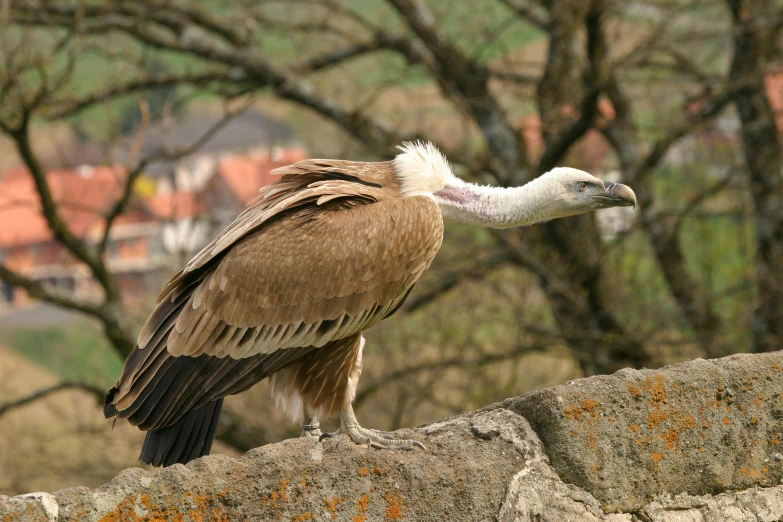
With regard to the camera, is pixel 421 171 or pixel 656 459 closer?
pixel 656 459

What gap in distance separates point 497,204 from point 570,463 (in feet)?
5.73

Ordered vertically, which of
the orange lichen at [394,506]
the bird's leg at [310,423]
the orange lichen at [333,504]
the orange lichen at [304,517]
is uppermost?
the bird's leg at [310,423]

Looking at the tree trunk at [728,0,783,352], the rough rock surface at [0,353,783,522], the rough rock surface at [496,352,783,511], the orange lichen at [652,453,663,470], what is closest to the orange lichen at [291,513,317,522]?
the rough rock surface at [0,353,783,522]

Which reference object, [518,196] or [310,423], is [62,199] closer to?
[310,423]

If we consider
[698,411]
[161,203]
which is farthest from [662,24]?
[161,203]

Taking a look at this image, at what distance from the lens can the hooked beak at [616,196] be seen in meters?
4.31

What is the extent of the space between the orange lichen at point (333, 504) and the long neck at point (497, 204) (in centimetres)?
203

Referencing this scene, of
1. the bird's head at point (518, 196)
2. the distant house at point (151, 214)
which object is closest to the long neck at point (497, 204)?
the bird's head at point (518, 196)

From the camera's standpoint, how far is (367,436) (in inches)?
144

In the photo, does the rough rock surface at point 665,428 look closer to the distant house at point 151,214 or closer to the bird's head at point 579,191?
the bird's head at point 579,191

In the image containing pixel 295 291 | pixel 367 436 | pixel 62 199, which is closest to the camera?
pixel 367 436

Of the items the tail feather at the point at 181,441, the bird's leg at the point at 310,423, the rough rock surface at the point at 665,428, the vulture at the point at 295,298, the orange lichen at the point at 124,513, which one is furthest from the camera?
the bird's leg at the point at 310,423

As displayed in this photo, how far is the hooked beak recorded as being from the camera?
14.1ft

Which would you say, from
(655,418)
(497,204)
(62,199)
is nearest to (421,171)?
(497,204)
